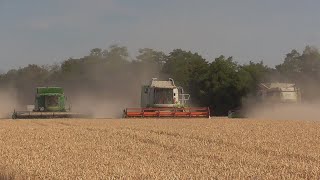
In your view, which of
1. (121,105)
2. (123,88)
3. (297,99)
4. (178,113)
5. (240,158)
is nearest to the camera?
(240,158)

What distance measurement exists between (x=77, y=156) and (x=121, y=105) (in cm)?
4051

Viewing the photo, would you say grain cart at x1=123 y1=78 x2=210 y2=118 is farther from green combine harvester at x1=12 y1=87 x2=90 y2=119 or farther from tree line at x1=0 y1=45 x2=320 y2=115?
tree line at x1=0 y1=45 x2=320 y2=115

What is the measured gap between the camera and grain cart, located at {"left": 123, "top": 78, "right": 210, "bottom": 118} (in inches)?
1308

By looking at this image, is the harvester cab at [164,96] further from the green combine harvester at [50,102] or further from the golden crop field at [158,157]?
the golden crop field at [158,157]

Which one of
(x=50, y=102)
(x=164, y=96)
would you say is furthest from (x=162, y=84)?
(x=50, y=102)

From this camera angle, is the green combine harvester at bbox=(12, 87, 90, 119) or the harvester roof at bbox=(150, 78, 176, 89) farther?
the green combine harvester at bbox=(12, 87, 90, 119)

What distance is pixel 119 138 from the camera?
55.1 feet

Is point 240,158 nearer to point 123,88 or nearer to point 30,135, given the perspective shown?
point 30,135

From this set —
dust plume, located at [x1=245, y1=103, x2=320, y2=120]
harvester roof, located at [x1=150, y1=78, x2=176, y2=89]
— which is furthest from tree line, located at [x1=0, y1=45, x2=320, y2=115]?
harvester roof, located at [x1=150, y1=78, x2=176, y2=89]

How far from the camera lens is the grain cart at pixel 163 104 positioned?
33.2 metres

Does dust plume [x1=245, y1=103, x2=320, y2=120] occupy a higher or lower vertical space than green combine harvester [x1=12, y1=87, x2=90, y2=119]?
lower

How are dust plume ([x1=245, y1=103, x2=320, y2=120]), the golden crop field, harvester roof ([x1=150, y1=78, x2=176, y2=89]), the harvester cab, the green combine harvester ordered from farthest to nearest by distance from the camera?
1. the green combine harvester
2. dust plume ([x1=245, y1=103, x2=320, y2=120])
3. harvester roof ([x1=150, y1=78, x2=176, y2=89])
4. the harvester cab
5. the golden crop field

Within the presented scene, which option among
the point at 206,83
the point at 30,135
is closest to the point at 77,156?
the point at 30,135

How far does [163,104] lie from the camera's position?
115 feet
